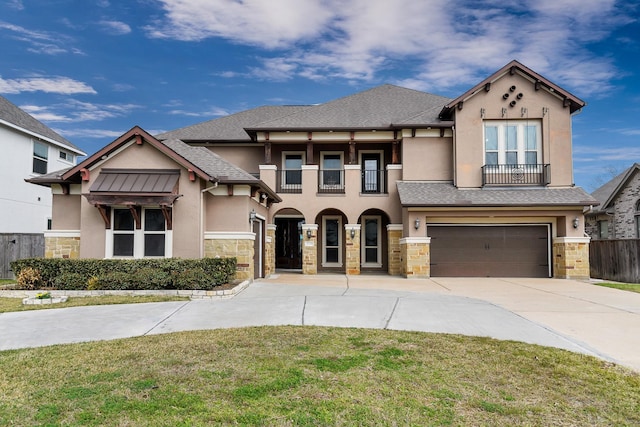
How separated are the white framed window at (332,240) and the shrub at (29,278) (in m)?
12.0

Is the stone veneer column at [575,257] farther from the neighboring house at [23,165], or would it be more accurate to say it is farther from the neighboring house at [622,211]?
the neighboring house at [23,165]

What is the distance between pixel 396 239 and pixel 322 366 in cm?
1426

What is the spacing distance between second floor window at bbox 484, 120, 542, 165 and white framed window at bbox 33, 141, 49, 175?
21.9m

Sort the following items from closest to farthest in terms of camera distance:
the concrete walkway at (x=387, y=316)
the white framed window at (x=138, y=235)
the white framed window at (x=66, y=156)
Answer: the concrete walkway at (x=387, y=316)
the white framed window at (x=138, y=235)
the white framed window at (x=66, y=156)

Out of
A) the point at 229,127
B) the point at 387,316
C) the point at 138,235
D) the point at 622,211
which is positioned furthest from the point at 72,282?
the point at 622,211

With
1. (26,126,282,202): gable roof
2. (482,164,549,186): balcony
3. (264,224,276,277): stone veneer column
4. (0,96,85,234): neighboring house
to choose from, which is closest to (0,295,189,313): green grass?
(26,126,282,202): gable roof

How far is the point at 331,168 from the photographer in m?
21.4

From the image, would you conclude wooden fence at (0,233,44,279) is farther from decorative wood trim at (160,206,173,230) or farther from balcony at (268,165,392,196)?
balcony at (268,165,392,196)

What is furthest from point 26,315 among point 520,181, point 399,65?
point 399,65

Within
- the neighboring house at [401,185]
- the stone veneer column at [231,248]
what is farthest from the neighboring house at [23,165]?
the stone veneer column at [231,248]

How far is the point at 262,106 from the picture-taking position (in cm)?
2573

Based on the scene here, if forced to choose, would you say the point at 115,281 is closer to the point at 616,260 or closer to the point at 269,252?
the point at 269,252

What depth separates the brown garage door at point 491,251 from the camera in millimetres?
18453

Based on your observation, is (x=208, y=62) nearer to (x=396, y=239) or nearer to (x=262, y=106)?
(x=262, y=106)
